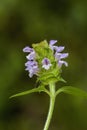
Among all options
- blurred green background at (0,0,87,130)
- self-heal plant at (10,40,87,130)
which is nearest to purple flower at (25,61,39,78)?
self-heal plant at (10,40,87,130)

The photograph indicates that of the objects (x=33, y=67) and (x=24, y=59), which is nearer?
(x=33, y=67)

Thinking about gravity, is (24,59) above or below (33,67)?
above

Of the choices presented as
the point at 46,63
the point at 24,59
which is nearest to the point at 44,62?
the point at 46,63

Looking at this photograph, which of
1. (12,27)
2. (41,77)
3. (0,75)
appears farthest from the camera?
(12,27)

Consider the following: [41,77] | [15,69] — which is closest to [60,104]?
[15,69]

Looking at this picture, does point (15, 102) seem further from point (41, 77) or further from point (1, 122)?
point (41, 77)

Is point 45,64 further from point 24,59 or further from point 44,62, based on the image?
point 24,59

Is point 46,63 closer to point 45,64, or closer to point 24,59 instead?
point 45,64

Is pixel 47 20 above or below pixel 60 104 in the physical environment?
above
